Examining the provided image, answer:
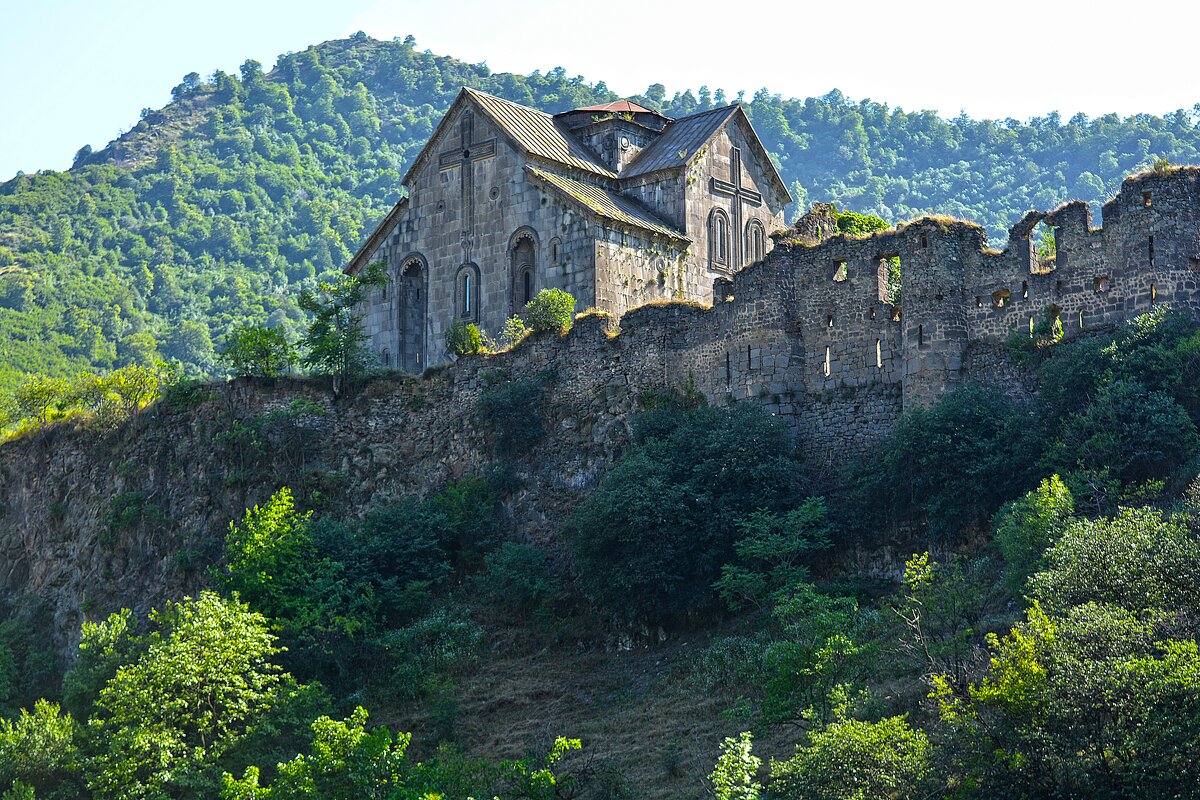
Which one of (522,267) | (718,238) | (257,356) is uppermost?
(718,238)

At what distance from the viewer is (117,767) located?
26375 millimetres

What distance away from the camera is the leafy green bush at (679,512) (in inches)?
1088

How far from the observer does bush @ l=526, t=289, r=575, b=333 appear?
3297cm

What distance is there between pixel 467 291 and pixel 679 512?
1211 centimetres

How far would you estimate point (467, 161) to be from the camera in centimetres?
3912

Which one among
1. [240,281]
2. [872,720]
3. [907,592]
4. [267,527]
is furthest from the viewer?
[240,281]

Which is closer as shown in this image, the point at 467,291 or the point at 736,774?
the point at 736,774

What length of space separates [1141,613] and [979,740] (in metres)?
2.39

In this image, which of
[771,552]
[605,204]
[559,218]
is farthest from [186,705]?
[605,204]

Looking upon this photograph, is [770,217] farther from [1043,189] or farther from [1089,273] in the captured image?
[1043,189]

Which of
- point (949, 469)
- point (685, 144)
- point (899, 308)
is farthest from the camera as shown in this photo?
point (685, 144)

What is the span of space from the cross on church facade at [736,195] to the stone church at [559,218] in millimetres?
30

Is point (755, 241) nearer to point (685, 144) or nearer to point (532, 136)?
point (685, 144)

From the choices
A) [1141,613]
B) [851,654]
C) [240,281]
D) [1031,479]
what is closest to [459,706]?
[851,654]
